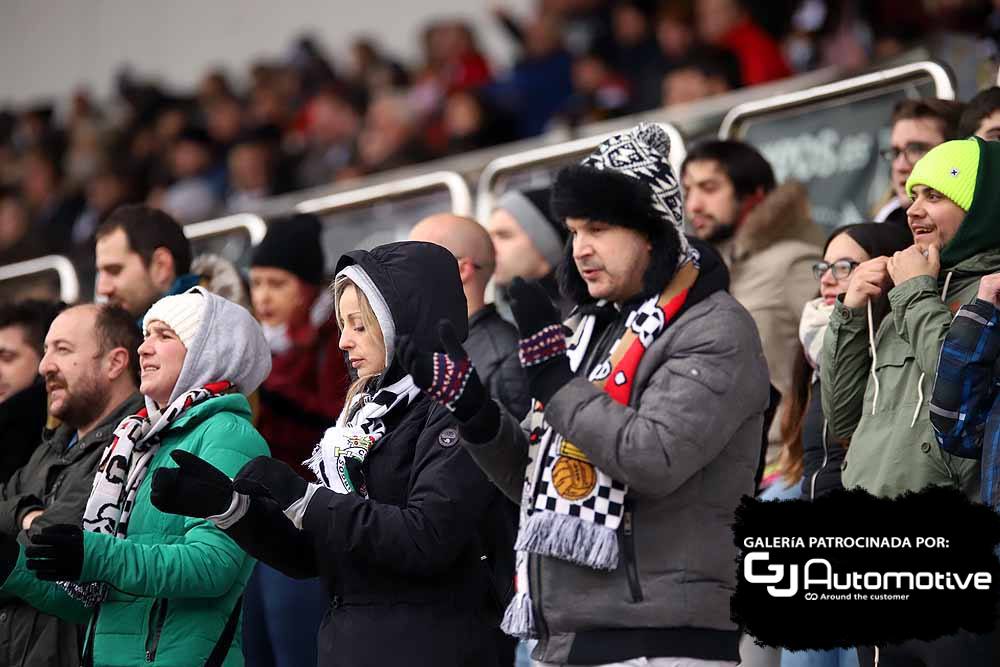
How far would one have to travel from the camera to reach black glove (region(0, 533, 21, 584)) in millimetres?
4262

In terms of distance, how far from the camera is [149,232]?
18.2 feet

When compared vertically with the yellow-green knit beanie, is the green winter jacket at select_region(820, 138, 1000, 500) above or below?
below

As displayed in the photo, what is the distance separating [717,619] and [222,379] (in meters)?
1.73

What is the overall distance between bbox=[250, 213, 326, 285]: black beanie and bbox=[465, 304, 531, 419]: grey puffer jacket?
1.34 meters

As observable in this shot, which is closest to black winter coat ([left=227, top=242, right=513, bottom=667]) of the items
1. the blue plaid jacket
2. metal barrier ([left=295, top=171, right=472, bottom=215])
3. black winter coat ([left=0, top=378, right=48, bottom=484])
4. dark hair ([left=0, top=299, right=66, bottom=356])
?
the blue plaid jacket

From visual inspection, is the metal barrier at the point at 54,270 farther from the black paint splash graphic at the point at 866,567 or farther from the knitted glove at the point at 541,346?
the black paint splash graphic at the point at 866,567

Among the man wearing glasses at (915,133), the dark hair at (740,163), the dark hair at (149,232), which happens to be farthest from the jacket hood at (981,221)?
the dark hair at (149,232)

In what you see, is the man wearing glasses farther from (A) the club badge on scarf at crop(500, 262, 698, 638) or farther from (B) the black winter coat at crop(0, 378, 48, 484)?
(B) the black winter coat at crop(0, 378, 48, 484)

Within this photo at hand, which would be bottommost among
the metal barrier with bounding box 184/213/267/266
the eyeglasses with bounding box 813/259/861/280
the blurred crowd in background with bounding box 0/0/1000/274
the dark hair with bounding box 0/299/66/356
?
the eyeglasses with bounding box 813/259/861/280

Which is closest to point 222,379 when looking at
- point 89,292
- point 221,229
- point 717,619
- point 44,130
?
point 717,619

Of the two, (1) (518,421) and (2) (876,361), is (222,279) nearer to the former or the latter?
(1) (518,421)

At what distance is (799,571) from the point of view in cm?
364

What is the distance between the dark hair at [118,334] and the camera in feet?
16.1

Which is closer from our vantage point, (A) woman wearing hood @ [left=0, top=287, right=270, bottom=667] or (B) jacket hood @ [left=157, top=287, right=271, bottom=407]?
(A) woman wearing hood @ [left=0, top=287, right=270, bottom=667]
